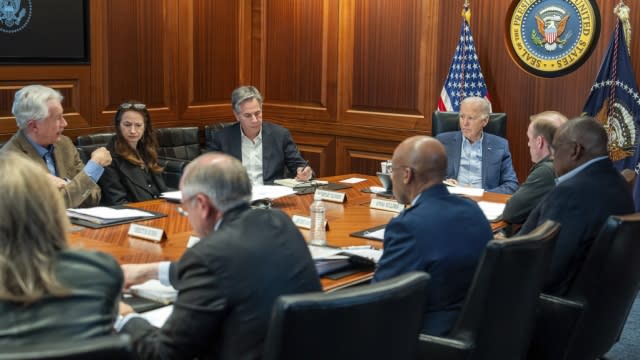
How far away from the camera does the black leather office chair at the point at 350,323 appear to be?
1760mm

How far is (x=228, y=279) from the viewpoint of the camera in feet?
6.64

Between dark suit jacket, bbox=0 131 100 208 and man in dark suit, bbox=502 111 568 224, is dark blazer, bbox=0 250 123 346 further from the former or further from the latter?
man in dark suit, bbox=502 111 568 224

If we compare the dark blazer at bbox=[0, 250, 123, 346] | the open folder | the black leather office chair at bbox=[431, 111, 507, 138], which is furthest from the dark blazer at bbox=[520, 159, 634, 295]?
the black leather office chair at bbox=[431, 111, 507, 138]

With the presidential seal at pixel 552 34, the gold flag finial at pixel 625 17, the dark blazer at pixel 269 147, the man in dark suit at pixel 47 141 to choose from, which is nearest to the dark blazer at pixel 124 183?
the man in dark suit at pixel 47 141

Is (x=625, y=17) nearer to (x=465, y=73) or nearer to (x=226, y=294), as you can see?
(x=465, y=73)

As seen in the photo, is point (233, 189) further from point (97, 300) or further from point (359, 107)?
point (359, 107)

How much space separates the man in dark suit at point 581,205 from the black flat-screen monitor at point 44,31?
394 centimetres

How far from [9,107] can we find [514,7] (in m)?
3.78

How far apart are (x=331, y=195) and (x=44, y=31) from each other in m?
2.84

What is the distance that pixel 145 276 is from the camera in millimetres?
2582

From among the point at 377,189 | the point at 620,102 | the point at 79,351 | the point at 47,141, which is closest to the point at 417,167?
A: the point at 79,351

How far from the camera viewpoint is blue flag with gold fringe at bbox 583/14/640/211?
5.76m

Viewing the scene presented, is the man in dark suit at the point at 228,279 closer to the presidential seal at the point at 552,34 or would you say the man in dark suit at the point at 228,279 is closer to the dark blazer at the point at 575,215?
the dark blazer at the point at 575,215

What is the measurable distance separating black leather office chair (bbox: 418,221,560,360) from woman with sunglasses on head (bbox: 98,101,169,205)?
2423mm
